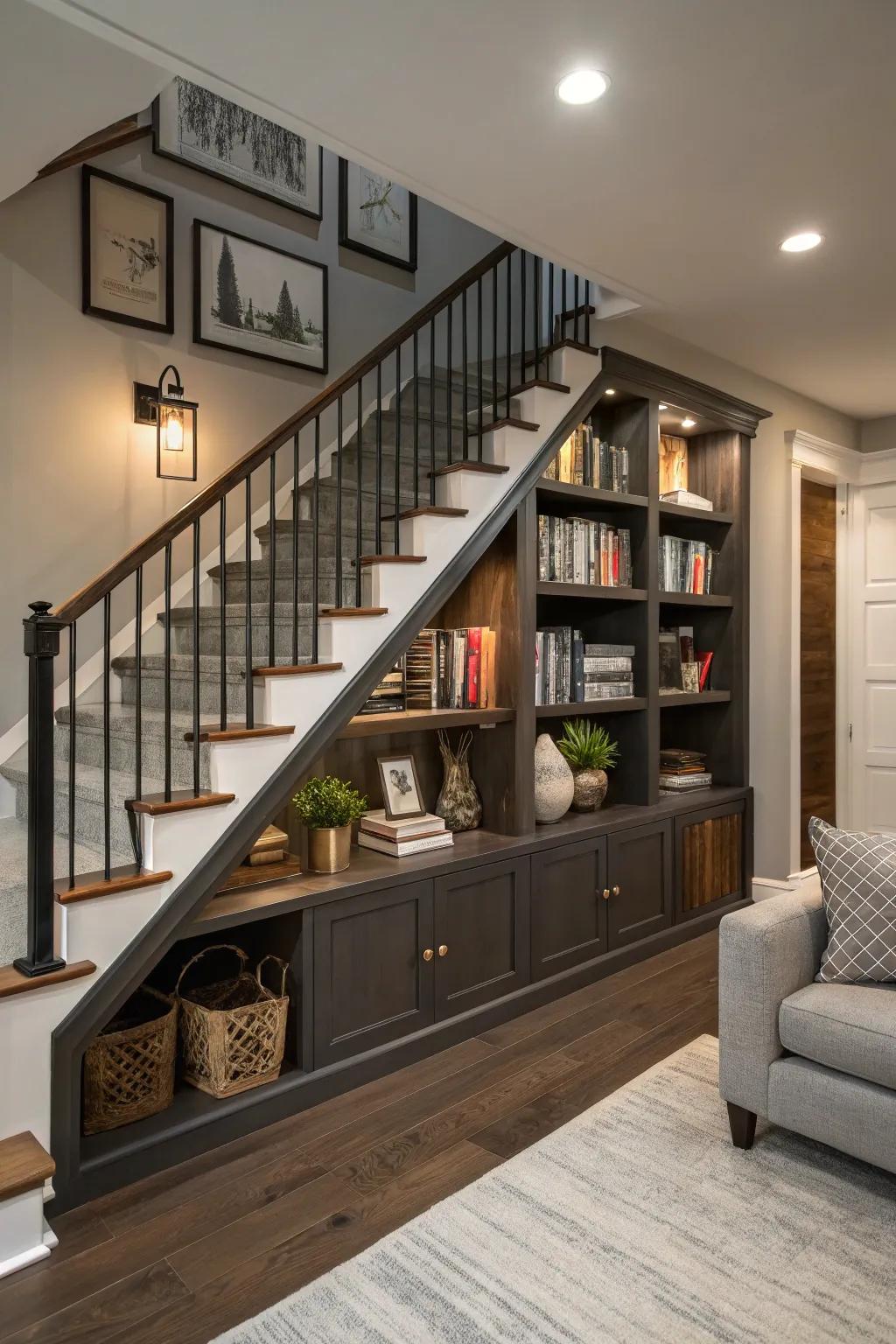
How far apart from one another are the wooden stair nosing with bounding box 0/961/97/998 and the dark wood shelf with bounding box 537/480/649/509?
2.35 metres

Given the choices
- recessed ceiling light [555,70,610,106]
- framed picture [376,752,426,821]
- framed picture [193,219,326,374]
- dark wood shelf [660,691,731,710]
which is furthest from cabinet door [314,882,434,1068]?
framed picture [193,219,326,374]

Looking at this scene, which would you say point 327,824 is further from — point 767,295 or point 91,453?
point 767,295

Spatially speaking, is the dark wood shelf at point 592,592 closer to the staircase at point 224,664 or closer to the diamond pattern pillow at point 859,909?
the staircase at point 224,664

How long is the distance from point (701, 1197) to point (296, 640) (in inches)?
73.2

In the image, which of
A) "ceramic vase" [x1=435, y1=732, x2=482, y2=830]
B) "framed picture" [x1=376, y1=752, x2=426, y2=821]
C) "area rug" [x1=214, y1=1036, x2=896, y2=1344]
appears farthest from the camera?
"ceramic vase" [x1=435, y1=732, x2=482, y2=830]

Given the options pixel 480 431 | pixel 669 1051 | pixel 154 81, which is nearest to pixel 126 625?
pixel 480 431

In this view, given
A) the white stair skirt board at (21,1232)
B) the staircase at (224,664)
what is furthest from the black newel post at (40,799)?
the white stair skirt board at (21,1232)

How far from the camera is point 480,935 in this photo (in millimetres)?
3164

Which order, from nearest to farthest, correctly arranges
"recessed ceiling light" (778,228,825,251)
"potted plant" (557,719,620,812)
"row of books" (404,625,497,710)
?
1. "recessed ceiling light" (778,228,825,251)
2. "row of books" (404,625,497,710)
3. "potted plant" (557,719,620,812)

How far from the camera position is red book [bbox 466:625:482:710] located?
3.45 m

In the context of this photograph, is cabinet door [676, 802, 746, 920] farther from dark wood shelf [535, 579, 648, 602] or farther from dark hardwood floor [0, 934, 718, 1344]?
dark wood shelf [535, 579, 648, 602]

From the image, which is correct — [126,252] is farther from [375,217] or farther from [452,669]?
[452,669]

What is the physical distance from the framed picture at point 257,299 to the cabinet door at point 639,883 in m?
2.56

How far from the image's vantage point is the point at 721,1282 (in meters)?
1.88
